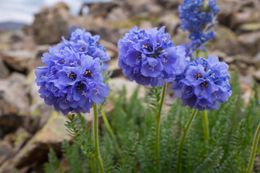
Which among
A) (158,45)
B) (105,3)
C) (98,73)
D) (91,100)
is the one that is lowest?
(91,100)

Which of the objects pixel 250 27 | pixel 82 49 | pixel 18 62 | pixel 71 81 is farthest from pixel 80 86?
Result: pixel 250 27

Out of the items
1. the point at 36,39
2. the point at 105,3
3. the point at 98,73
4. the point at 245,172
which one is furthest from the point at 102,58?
the point at 105,3

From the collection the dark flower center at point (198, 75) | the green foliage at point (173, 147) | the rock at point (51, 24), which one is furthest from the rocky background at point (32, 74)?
the dark flower center at point (198, 75)

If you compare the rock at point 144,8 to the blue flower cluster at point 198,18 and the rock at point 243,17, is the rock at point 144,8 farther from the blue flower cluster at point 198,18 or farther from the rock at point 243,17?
the blue flower cluster at point 198,18

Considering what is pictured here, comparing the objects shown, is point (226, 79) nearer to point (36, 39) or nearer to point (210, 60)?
point (210, 60)

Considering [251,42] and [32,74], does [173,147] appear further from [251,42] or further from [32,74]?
[251,42]

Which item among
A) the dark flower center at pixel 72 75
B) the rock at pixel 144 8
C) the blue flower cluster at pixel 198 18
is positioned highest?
the rock at pixel 144 8
